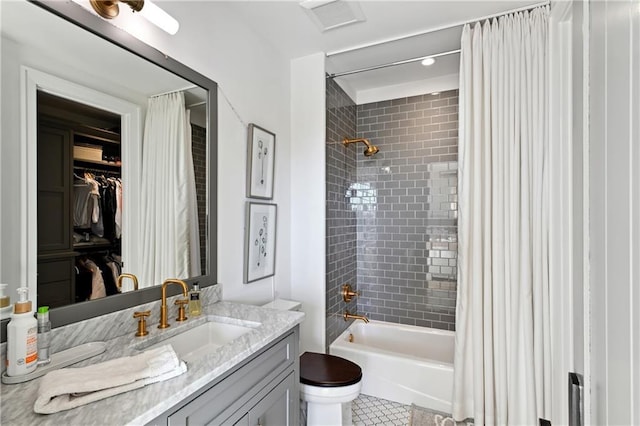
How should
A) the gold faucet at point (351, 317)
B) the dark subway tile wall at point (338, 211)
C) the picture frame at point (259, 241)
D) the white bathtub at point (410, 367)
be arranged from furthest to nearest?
the gold faucet at point (351, 317) < the dark subway tile wall at point (338, 211) < the white bathtub at point (410, 367) < the picture frame at point (259, 241)

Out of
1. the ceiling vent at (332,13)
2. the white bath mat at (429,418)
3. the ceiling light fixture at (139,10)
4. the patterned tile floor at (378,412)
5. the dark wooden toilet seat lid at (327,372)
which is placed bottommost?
the patterned tile floor at (378,412)

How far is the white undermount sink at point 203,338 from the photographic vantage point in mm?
1379

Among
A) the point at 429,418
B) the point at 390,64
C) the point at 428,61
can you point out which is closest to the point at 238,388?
the point at 429,418

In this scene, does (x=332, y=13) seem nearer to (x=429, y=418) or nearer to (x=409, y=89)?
(x=409, y=89)

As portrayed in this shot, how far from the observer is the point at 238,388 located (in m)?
1.13

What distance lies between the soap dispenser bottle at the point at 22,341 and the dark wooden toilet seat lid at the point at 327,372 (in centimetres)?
129

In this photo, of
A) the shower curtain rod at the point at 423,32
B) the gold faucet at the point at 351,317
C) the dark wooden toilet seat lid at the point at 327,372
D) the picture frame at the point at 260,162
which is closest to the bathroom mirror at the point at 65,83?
the picture frame at the point at 260,162

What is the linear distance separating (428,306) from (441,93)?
2089 mm

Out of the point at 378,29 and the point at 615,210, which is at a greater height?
the point at 378,29

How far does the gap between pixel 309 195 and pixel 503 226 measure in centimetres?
142

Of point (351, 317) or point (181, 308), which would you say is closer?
point (181, 308)

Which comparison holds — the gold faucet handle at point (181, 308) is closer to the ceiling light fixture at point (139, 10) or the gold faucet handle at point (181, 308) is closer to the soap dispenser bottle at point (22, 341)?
the soap dispenser bottle at point (22, 341)

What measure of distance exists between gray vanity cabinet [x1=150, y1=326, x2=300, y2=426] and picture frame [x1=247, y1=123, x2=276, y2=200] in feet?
3.42

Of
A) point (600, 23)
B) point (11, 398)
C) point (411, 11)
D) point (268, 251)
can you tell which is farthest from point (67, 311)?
point (411, 11)
